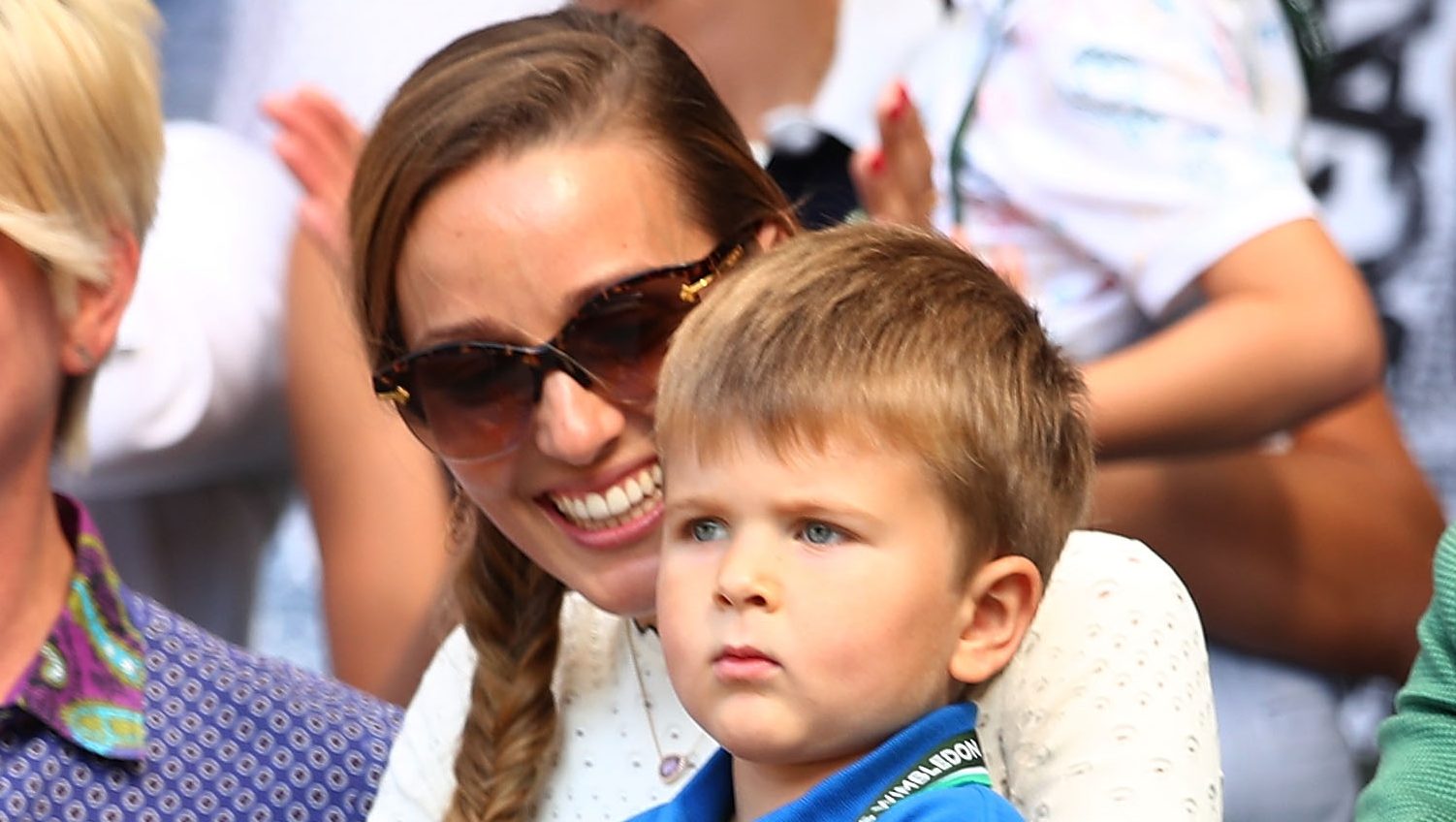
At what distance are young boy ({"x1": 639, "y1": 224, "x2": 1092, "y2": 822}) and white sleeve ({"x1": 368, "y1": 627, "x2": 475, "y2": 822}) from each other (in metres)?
0.43

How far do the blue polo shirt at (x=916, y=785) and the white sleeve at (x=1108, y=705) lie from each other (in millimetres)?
83

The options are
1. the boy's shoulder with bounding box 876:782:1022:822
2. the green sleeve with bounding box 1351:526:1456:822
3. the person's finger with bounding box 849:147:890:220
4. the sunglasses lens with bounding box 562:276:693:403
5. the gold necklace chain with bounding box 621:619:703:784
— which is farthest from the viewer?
the person's finger with bounding box 849:147:890:220

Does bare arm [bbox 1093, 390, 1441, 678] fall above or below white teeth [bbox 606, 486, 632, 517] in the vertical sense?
below

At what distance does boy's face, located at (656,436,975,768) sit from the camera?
114 centimetres

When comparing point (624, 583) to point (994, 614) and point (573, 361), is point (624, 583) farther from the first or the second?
point (994, 614)

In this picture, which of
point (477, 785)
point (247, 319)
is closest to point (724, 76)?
point (247, 319)

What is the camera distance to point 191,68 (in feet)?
10.0

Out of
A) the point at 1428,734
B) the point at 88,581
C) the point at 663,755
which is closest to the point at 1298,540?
the point at 1428,734

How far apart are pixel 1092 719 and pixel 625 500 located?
0.39m

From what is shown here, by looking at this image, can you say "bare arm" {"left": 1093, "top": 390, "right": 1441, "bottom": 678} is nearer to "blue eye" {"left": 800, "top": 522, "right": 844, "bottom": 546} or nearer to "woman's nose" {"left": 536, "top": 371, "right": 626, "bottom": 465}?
"woman's nose" {"left": 536, "top": 371, "right": 626, "bottom": 465}

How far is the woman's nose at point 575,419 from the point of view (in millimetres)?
1459

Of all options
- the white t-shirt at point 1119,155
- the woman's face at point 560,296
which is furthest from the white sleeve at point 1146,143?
the woman's face at point 560,296

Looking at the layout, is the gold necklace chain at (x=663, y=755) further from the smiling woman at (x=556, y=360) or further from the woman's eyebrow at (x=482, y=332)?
the woman's eyebrow at (x=482, y=332)

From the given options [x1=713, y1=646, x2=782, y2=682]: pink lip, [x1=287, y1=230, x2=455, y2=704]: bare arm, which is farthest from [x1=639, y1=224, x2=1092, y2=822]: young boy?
[x1=287, y1=230, x2=455, y2=704]: bare arm
